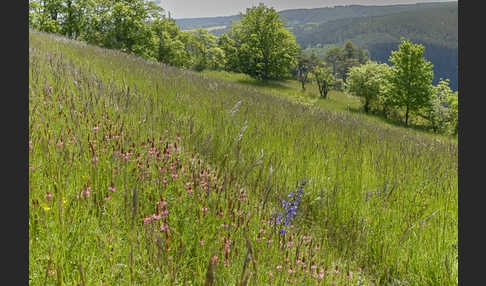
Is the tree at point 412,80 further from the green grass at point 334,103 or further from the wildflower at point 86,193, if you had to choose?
the wildflower at point 86,193

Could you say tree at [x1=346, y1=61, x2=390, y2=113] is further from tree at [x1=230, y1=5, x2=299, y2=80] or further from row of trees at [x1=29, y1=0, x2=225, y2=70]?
row of trees at [x1=29, y1=0, x2=225, y2=70]

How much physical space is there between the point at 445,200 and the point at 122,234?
11.1 ft

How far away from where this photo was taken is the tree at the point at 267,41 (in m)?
40.9

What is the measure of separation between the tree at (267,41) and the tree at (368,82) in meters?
11.8

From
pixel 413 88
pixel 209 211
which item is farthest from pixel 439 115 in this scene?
pixel 209 211

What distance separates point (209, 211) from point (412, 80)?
34.8 metres

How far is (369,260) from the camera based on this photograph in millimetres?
2555

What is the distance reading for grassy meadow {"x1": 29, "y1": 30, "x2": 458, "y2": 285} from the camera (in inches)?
57.4

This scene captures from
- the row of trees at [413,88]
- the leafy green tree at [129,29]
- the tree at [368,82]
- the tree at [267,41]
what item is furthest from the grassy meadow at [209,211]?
the tree at [267,41]

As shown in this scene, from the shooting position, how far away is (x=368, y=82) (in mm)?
32062

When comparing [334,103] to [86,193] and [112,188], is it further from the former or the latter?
[86,193]

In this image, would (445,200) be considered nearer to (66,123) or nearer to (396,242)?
(396,242)

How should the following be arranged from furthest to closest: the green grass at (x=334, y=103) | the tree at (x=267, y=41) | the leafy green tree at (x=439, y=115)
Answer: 1. the tree at (x=267, y=41)
2. the leafy green tree at (x=439, y=115)
3. the green grass at (x=334, y=103)

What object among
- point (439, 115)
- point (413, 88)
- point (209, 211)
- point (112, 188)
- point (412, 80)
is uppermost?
point (412, 80)
